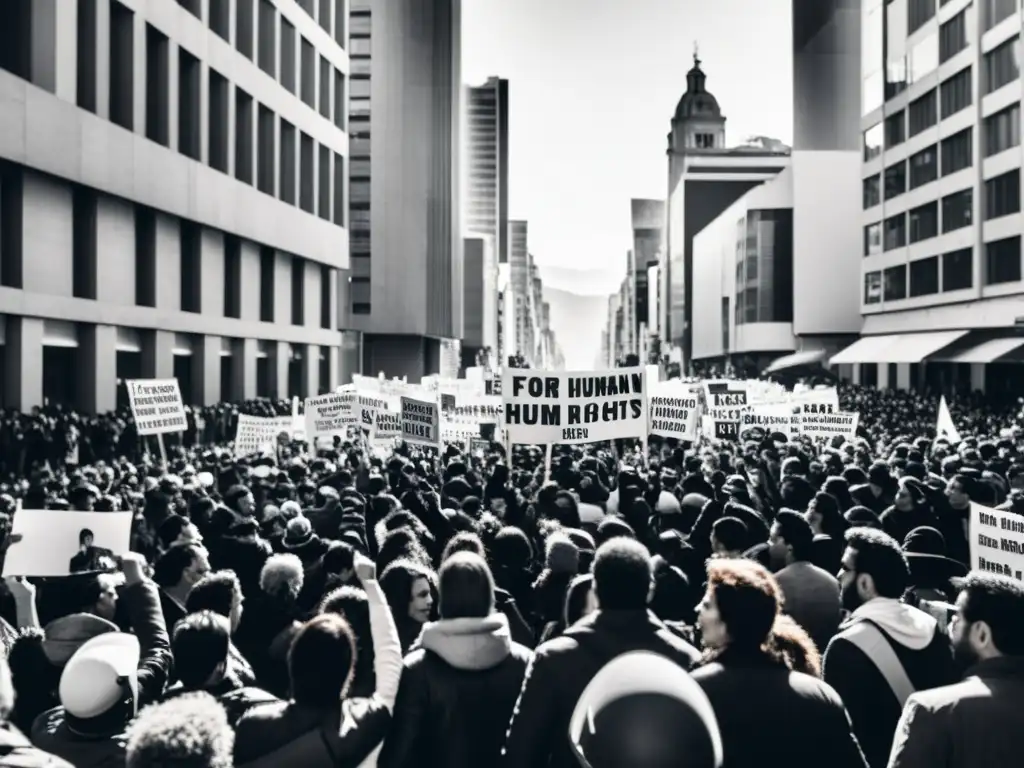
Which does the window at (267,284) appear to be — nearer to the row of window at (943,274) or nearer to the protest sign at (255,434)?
the protest sign at (255,434)

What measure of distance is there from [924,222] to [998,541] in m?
57.2

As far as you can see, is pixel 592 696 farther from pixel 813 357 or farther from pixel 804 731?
pixel 813 357

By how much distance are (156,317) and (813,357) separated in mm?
61357

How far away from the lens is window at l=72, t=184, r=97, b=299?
32.8m

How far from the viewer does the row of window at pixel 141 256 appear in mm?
28703

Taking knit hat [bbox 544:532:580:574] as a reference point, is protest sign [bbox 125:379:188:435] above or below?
above

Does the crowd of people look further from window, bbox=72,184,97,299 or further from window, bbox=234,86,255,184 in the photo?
window, bbox=234,86,255,184

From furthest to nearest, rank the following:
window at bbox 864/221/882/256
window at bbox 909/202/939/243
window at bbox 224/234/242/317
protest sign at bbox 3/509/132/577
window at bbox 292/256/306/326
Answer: window at bbox 864/221/882/256 < window at bbox 909/202/939/243 < window at bbox 292/256/306/326 < window at bbox 224/234/242/317 < protest sign at bbox 3/509/132/577

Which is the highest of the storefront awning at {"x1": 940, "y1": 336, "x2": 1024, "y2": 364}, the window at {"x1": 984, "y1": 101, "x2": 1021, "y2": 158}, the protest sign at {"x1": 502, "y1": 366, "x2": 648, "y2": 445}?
the window at {"x1": 984, "y1": 101, "x2": 1021, "y2": 158}

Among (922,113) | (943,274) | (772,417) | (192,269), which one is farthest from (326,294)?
(772,417)

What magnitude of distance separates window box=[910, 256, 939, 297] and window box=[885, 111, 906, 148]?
23.4 ft

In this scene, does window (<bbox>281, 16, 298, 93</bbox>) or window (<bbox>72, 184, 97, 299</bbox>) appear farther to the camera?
window (<bbox>281, 16, 298, 93</bbox>)

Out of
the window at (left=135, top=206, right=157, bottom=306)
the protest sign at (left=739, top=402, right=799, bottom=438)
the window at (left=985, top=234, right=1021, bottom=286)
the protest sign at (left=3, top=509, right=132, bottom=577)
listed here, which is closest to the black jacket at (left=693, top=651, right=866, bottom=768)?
the protest sign at (left=3, top=509, right=132, bottom=577)

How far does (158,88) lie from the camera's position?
38312mm
